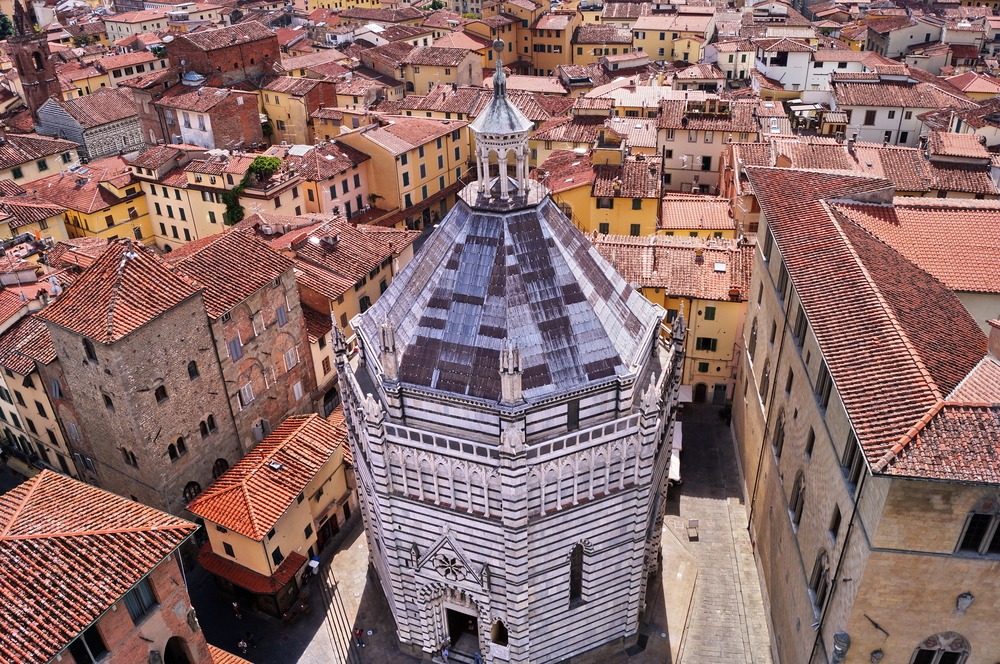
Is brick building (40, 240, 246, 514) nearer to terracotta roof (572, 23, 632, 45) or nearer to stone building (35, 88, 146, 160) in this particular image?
stone building (35, 88, 146, 160)

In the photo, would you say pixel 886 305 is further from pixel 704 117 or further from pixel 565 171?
pixel 704 117

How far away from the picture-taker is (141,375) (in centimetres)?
3131

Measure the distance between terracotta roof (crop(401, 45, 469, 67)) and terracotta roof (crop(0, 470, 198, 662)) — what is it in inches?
2652

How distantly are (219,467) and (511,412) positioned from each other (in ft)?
66.2

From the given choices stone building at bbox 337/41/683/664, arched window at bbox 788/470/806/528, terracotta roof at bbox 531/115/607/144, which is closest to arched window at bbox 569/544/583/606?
stone building at bbox 337/41/683/664

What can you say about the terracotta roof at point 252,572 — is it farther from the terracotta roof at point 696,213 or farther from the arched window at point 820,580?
the terracotta roof at point 696,213

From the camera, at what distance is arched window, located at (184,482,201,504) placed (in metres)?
34.9

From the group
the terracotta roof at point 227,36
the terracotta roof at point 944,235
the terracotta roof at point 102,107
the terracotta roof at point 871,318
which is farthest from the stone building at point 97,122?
the terracotta roof at point 944,235

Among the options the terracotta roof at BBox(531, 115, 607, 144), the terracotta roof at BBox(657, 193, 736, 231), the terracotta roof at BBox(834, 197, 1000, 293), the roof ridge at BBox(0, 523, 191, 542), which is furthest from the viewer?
the terracotta roof at BBox(531, 115, 607, 144)

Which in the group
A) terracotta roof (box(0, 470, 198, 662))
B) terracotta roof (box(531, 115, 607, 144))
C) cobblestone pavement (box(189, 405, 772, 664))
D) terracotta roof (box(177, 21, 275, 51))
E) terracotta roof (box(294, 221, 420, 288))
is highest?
terracotta roof (box(177, 21, 275, 51))

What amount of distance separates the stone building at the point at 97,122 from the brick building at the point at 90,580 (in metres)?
58.7

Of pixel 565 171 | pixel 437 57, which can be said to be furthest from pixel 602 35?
pixel 565 171

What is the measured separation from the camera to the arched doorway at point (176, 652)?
22.0m

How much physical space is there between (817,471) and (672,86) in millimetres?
57379
